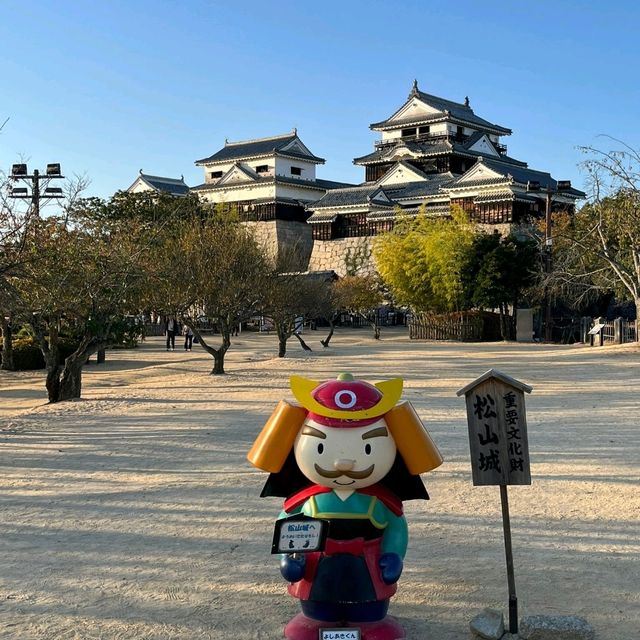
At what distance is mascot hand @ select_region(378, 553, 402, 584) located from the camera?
3.76 metres

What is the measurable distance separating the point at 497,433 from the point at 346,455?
2.99 ft

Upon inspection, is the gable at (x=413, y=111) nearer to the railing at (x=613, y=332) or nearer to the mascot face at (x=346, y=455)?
the railing at (x=613, y=332)

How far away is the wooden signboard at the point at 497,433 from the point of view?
4.06 m

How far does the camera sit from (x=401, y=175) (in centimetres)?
4809

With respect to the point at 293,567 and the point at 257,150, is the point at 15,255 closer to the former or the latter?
the point at 293,567

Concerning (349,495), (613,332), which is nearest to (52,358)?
(349,495)

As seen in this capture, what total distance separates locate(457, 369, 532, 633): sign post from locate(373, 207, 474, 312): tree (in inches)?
1174

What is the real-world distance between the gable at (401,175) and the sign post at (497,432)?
43963 millimetres

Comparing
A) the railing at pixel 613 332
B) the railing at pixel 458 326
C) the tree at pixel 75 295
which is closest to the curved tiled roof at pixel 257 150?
the railing at pixel 458 326

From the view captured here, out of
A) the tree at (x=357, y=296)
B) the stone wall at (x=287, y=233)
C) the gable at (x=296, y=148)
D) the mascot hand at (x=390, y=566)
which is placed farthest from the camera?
the gable at (x=296, y=148)

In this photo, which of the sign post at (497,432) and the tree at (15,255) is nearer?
the sign post at (497,432)

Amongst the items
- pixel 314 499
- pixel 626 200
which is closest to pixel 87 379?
pixel 626 200

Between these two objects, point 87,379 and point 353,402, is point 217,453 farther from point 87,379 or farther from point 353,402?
point 87,379

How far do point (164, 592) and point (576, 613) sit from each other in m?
2.50
